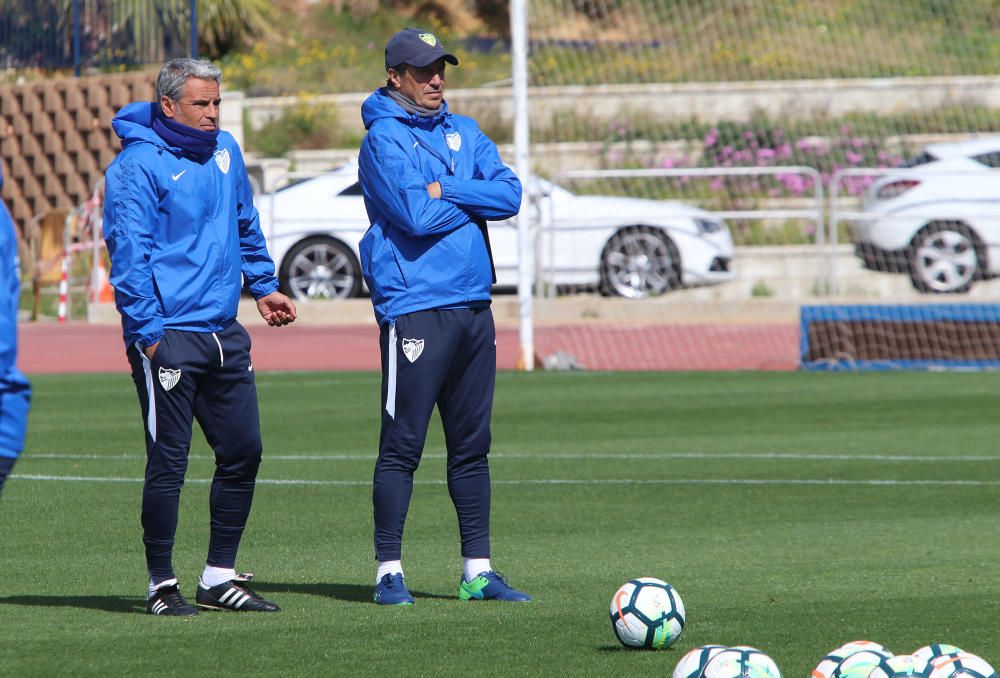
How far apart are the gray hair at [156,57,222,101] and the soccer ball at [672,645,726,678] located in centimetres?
264

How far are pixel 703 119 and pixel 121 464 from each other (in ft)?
57.7

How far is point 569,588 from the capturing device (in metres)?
6.55

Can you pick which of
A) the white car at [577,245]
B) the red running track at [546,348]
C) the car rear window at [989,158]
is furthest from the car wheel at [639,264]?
the car rear window at [989,158]

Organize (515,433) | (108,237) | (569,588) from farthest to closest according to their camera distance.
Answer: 1. (515,433)
2. (569,588)
3. (108,237)

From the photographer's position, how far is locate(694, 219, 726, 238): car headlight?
21.5 metres

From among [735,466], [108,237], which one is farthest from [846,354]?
[108,237]

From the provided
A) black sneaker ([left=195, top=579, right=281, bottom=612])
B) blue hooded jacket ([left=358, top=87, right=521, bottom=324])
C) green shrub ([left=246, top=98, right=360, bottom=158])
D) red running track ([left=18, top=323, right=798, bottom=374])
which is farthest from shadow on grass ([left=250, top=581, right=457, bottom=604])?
green shrub ([left=246, top=98, right=360, bottom=158])

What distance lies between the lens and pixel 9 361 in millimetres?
4793

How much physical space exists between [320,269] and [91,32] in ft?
24.3

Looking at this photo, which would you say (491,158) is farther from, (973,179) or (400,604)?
(973,179)

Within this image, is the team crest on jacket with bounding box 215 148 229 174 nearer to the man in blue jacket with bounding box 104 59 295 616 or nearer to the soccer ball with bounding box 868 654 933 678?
the man in blue jacket with bounding box 104 59 295 616

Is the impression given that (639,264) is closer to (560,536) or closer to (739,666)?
(560,536)

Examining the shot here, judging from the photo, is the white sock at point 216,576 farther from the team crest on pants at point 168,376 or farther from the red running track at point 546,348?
the red running track at point 546,348

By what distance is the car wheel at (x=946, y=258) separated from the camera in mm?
Result: 21234
